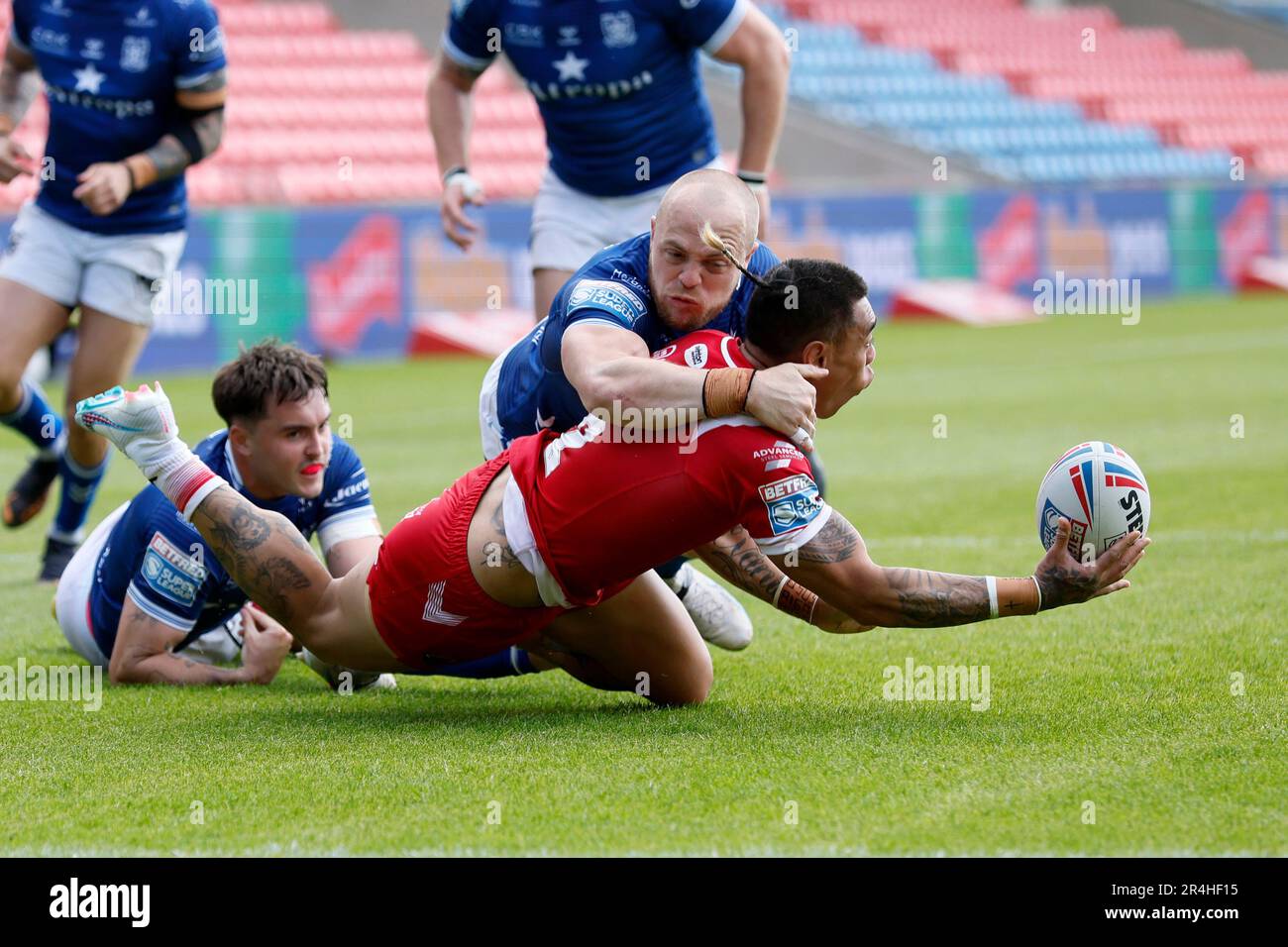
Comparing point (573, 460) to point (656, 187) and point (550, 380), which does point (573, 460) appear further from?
point (656, 187)

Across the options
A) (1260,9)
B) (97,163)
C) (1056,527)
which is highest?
(1056,527)

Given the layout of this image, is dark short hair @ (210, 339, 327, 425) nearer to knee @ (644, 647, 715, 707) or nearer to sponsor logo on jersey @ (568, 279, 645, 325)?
sponsor logo on jersey @ (568, 279, 645, 325)

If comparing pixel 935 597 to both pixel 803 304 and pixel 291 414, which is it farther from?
pixel 291 414

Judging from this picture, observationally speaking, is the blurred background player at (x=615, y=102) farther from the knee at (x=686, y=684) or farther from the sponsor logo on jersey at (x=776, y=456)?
the sponsor logo on jersey at (x=776, y=456)

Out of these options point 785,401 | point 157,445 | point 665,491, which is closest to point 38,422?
point 157,445

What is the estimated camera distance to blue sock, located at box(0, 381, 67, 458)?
7.73 metres

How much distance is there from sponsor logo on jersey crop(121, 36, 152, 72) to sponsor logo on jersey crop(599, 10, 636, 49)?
2114 millimetres

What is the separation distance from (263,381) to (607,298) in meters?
1.31

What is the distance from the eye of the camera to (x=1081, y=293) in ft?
85.6

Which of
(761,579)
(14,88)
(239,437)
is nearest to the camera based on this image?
(761,579)

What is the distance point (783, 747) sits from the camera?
430 cm

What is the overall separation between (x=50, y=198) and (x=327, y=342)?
39.4 ft

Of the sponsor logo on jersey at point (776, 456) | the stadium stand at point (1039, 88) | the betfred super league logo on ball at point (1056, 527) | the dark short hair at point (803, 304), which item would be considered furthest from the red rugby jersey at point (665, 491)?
the stadium stand at point (1039, 88)
